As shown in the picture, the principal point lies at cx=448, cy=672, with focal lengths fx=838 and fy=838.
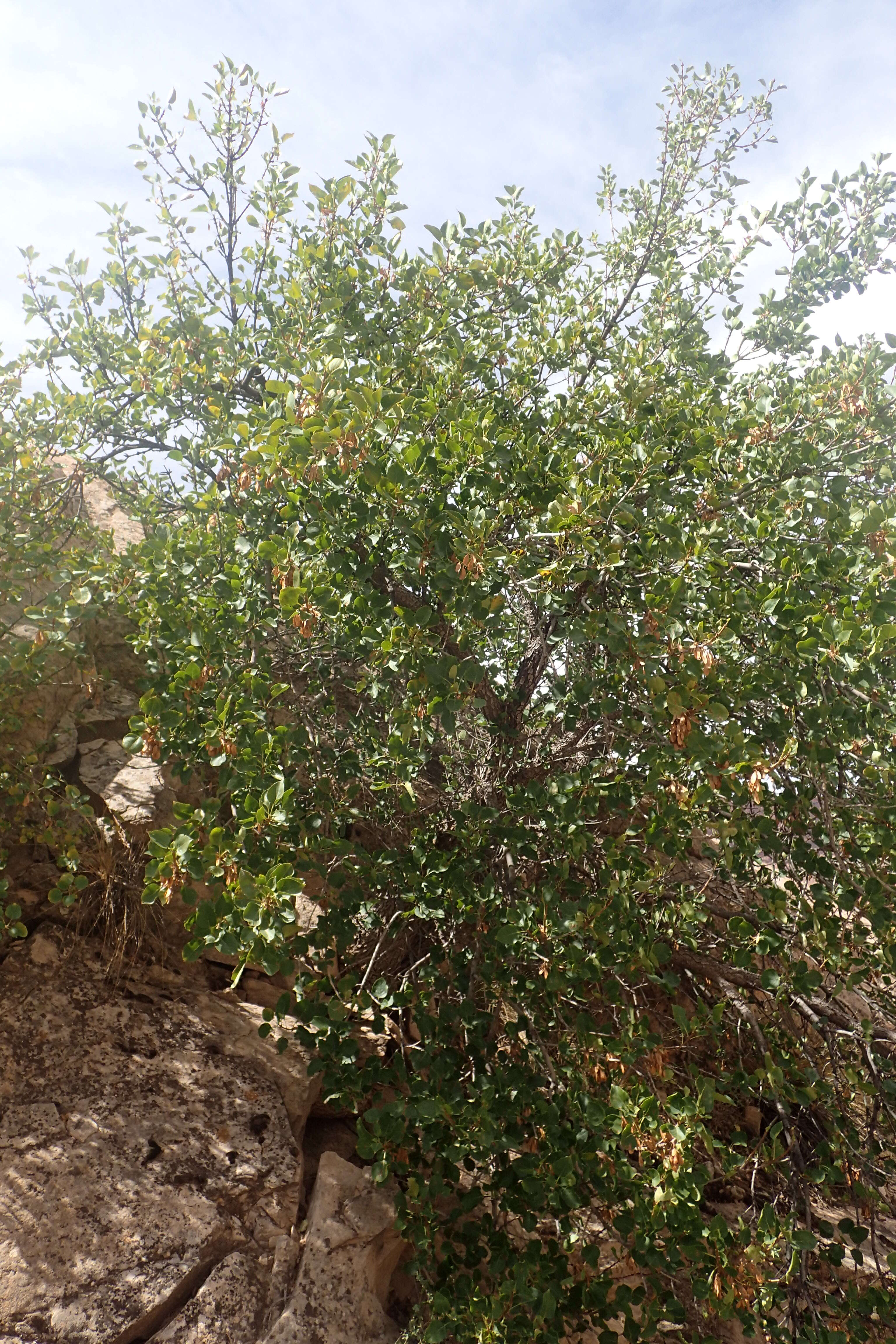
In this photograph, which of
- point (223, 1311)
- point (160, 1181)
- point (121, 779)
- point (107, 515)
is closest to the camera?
point (223, 1311)

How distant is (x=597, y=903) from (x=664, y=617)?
44.3 inches

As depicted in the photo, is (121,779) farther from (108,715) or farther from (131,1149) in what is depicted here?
(131,1149)

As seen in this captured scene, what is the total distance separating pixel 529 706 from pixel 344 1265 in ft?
8.74

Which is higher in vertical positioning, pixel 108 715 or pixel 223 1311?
pixel 108 715

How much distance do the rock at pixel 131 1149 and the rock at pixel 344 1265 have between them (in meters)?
0.10

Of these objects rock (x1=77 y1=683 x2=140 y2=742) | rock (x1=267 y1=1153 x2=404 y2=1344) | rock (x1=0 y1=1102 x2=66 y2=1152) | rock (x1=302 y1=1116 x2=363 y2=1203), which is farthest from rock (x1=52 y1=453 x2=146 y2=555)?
rock (x1=267 y1=1153 x2=404 y2=1344)

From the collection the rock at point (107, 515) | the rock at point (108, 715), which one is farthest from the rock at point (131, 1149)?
the rock at point (107, 515)

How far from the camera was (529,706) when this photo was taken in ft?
14.9

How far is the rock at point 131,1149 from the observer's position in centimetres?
309

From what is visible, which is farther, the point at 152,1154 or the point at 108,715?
the point at 108,715

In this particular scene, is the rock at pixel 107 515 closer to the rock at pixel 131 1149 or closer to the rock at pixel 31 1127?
the rock at pixel 131 1149

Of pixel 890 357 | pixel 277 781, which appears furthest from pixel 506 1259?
pixel 890 357

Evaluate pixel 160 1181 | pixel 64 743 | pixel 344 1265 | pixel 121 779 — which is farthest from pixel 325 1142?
pixel 64 743

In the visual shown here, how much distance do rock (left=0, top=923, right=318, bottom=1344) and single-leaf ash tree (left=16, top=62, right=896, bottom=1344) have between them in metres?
0.58
